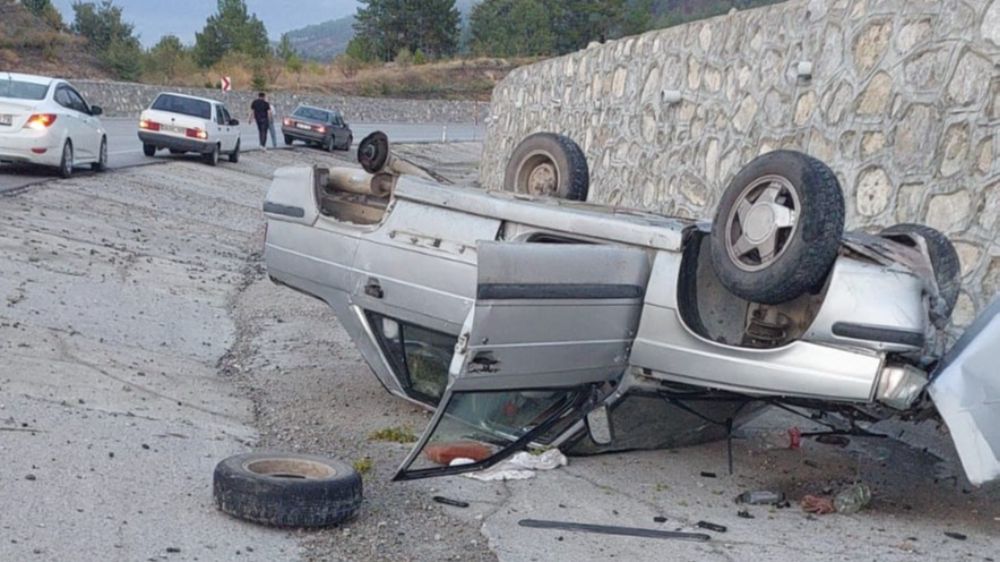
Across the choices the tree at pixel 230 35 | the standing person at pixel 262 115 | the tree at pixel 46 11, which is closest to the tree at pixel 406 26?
the tree at pixel 230 35

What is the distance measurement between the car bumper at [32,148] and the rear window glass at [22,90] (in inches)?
38.0

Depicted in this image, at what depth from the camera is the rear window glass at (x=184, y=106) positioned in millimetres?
29406

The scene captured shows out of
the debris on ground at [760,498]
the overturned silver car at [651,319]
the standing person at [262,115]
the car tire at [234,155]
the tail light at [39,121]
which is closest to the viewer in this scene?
the overturned silver car at [651,319]

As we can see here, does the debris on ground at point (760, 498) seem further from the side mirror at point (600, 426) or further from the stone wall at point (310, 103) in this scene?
the stone wall at point (310, 103)

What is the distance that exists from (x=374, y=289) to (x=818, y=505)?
2.81 m

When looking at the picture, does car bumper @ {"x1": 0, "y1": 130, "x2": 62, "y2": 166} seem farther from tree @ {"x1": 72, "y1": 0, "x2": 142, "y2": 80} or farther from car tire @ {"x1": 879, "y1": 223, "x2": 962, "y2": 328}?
tree @ {"x1": 72, "y1": 0, "x2": 142, "y2": 80}

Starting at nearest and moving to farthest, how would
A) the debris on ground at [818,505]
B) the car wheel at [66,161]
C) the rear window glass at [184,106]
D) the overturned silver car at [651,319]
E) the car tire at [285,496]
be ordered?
the car tire at [285,496], the overturned silver car at [651,319], the debris on ground at [818,505], the car wheel at [66,161], the rear window glass at [184,106]

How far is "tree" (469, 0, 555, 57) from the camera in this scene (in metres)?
93.8

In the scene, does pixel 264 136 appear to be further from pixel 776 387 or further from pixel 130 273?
pixel 776 387

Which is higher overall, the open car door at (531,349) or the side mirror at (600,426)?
the open car door at (531,349)

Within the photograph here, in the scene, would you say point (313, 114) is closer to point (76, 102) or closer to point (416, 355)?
point (76, 102)

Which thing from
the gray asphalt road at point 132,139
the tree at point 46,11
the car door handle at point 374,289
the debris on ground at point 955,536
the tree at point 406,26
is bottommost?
the gray asphalt road at point 132,139

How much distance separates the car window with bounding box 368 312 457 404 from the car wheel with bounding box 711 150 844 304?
5.86ft

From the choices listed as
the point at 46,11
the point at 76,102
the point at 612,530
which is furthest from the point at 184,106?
the point at 46,11
